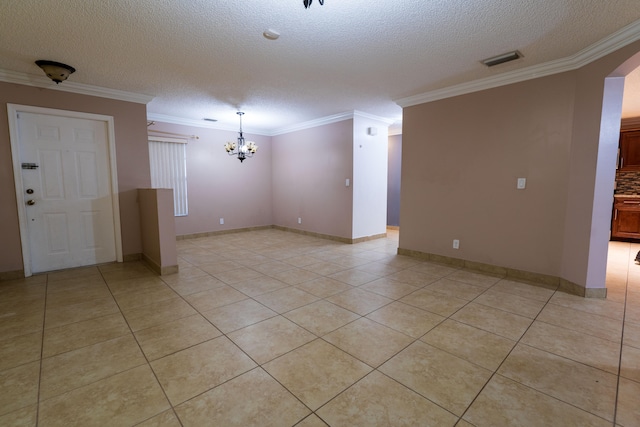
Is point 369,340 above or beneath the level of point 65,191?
beneath

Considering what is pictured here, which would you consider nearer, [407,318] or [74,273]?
[407,318]

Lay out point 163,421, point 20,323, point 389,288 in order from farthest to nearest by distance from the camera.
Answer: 1. point 389,288
2. point 20,323
3. point 163,421

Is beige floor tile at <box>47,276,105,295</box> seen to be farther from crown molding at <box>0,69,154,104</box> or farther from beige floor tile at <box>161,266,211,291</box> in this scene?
crown molding at <box>0,69,154,104</box>

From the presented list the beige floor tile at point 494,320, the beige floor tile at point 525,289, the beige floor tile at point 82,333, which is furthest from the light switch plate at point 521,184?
the beige floor tile at point 82,333

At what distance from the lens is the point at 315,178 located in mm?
6316

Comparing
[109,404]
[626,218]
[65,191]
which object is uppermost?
[65,191]

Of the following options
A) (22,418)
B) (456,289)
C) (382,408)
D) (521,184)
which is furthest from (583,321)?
(22,418)

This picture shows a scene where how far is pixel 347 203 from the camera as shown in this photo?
568 cm

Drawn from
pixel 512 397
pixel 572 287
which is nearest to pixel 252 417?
pixel 512 397

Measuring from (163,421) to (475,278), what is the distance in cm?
350

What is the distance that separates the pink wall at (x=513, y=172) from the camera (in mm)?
3010

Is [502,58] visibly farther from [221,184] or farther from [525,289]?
[221,184]

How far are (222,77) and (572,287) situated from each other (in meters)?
4.69

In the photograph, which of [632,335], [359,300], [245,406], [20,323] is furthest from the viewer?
[359,300]
